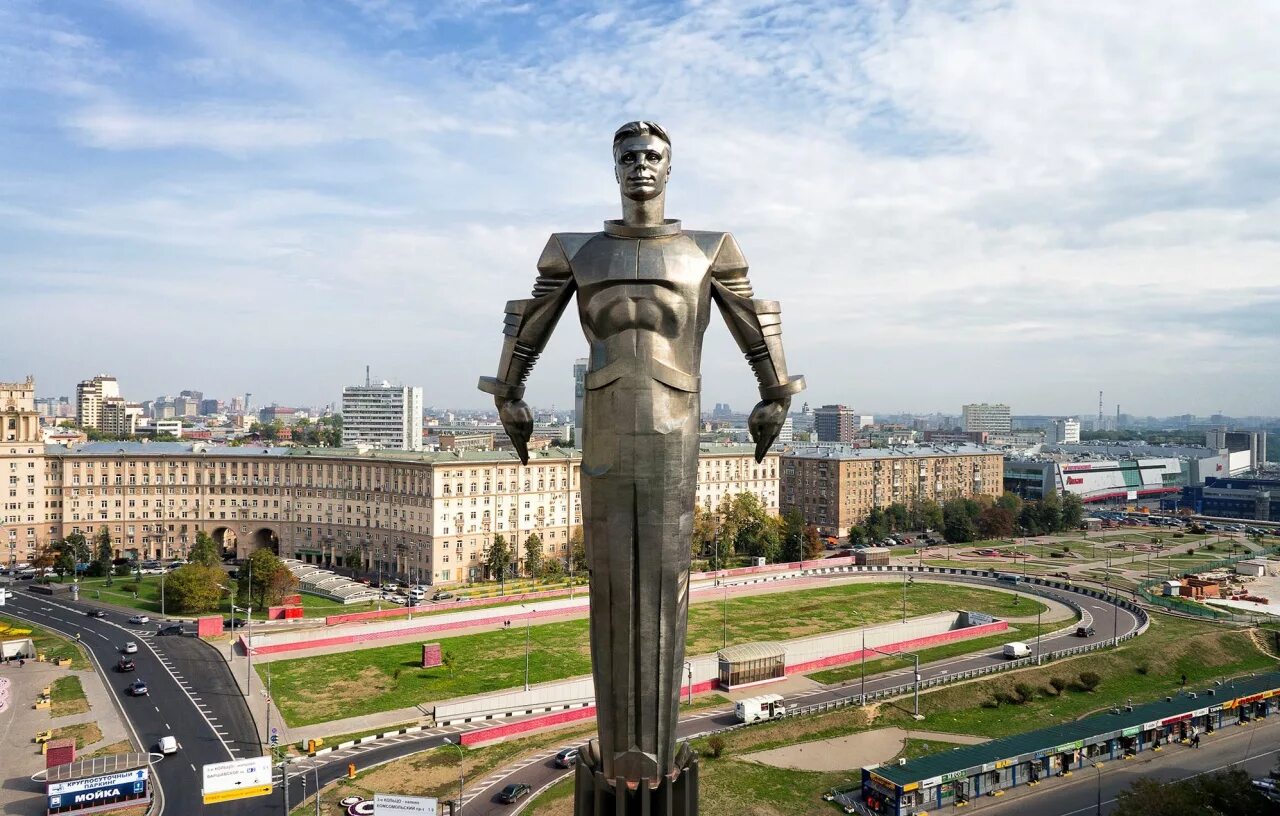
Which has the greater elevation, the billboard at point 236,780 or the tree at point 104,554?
the tree at point 104,554

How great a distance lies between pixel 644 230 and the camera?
42.1ft

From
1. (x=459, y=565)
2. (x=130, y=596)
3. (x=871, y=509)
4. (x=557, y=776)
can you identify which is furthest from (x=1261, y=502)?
(x=130, y=596)

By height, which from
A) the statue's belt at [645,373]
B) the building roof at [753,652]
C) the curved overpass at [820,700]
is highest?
the statue's belt at [645,373]

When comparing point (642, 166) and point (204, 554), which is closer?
point (642, 166)

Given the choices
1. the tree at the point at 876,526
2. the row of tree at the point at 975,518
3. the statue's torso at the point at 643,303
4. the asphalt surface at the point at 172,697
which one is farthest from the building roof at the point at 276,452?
the statue's torso at the point at 643,303

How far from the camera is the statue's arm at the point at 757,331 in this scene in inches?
519

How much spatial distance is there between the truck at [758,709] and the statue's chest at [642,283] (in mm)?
33013

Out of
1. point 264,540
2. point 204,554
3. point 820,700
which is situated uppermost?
point 204,554

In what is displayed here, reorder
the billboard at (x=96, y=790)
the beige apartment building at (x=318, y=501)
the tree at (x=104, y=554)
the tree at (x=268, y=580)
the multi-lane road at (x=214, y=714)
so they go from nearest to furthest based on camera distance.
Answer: the billboard at (x=96, y=790) → the multi-lane road at (x=214, y=714) → the tree at (x=268, y=580) → the tree at (x=104, y=554) → the beige apartment building at (x=318, y=501)

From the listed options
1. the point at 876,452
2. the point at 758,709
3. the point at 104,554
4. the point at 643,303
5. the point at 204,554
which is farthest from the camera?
the point at 876,452

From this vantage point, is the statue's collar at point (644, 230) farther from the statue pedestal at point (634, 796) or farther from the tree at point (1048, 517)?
the tree at point (1048, 517)

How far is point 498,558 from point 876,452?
195 ft

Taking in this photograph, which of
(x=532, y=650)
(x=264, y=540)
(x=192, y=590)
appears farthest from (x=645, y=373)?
(x=264, y=540)

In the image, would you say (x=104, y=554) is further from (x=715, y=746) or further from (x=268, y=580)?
(x=715, y=746)
